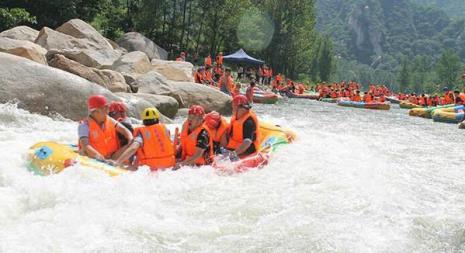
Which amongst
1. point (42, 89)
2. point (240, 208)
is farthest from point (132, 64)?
point (240, 208)

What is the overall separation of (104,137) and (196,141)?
1123 millimetres

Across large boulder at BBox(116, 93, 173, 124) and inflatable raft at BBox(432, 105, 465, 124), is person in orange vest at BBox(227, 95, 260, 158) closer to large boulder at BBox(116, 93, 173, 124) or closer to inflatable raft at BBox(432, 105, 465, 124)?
large boulder at BBox(116, 93, 173, 124)

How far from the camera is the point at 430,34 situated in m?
176

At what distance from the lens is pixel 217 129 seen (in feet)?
24.0

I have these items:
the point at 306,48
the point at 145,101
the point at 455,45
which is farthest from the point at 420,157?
the point at 455,45

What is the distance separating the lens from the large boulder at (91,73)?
11.7 meters

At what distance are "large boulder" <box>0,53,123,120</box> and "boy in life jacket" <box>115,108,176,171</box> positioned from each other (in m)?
4.07

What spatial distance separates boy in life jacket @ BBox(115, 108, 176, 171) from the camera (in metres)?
6.05

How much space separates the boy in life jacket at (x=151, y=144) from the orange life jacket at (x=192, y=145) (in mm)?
337

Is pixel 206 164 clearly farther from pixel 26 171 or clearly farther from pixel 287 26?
pixel 287 26

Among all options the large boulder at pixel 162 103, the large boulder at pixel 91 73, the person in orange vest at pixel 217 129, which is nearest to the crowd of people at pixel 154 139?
the person in orange vest at pixel 217 129

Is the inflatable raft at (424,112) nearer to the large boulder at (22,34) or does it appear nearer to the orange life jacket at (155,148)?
the large boulder at (22,34)

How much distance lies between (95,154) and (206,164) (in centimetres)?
140

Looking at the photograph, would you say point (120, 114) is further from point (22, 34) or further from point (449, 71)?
point (449, 71)
